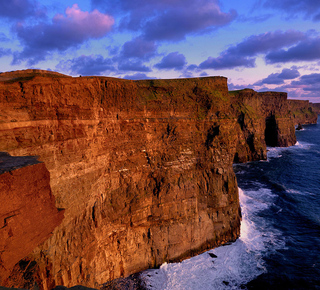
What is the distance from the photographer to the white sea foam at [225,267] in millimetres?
17062

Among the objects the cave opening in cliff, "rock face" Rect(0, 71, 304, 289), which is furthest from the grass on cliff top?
the cave opening in cliff

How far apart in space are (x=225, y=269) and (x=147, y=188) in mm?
10674

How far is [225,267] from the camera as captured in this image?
1855 centimetres

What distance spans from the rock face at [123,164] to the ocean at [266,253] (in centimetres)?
159

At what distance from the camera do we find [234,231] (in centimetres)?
2188

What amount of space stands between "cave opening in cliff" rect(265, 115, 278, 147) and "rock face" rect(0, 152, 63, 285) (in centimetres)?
7902

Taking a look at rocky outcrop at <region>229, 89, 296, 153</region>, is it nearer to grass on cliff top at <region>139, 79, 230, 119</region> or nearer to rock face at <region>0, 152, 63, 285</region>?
grass on cliff top at <region>139, 79, 230, 119</region>

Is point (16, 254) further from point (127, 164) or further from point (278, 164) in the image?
point (278, 164)

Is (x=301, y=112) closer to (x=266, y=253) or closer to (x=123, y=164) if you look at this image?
(x=266, y=253)

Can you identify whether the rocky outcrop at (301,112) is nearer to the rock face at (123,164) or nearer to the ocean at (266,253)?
the ocean at (266,253)

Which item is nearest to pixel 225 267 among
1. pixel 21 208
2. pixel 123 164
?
pixel 123 164

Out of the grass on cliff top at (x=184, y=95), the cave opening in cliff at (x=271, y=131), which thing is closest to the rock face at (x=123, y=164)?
the grass on cliff top at (x=184, y=95)

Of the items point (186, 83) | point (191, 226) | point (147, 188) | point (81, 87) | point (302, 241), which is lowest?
point (302, 241)

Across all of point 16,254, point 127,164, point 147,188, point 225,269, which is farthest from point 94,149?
point 225,269
